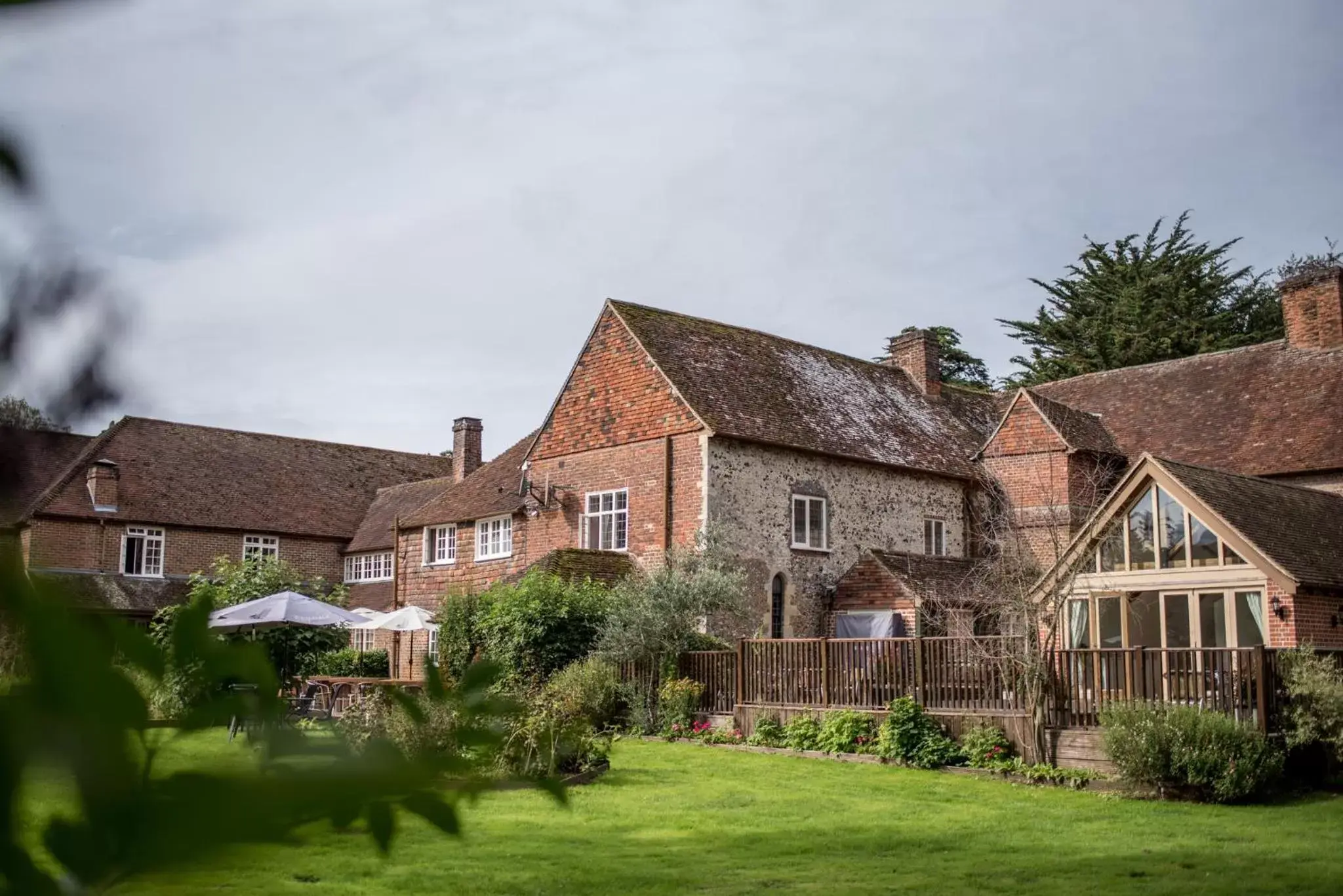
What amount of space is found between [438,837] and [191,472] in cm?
4559

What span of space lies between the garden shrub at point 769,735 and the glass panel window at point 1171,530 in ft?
23.8

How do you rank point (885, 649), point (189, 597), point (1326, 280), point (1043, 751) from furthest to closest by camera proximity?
point (1326, 280), point (885, 649), point (1043, 751), point (189, 597)

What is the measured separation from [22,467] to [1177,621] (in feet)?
76.6

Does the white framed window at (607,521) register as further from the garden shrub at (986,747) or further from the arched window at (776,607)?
the garden shrub at (986,747)

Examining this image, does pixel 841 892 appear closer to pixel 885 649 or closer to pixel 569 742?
pixel 569 742

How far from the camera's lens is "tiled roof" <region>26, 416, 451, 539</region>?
137 ft

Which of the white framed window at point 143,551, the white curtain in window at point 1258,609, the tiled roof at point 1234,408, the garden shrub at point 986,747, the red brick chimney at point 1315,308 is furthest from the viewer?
the white framed window at point 143,551

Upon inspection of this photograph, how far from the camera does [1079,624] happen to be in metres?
23.7

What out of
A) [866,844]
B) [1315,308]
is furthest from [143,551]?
[1315,308]

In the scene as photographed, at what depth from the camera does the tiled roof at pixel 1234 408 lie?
30.3m

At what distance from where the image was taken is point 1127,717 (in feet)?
53.9

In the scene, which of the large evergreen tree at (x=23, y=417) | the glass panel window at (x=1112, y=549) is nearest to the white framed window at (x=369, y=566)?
the glass panel window at (x=1112, y=549)

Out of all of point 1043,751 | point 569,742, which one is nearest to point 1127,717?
point 1043,751

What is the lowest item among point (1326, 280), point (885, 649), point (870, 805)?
point (870, 805)
